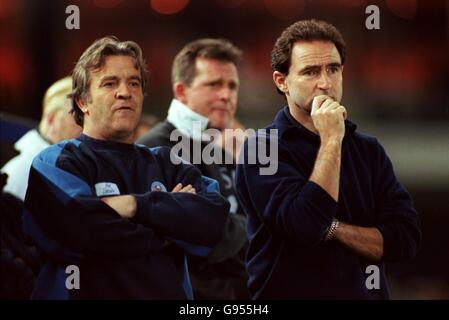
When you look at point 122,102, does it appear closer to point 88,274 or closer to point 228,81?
point 88,274

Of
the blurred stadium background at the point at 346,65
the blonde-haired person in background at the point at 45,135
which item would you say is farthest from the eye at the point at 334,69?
the blonde-haired person in background at the point at 45,135

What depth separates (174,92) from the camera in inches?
125

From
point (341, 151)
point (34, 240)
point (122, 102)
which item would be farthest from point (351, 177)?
point (34, 240)

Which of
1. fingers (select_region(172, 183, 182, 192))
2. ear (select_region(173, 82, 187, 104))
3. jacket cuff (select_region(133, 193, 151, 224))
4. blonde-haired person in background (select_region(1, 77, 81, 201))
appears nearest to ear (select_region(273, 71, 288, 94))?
fingers (select_region(172, 183, 182, 192))

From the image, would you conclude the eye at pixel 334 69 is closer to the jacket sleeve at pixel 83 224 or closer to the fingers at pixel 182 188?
the fingers at pixel 182 188

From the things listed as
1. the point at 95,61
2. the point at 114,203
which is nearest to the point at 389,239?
the point at 114,203

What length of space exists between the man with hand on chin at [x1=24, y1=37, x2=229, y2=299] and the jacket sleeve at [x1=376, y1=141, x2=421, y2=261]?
1.51ft

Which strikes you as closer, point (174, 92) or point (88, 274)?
point (88, 274)

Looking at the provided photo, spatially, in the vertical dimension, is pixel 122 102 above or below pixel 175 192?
above

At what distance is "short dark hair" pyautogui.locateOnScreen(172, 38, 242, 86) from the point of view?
3.15 m

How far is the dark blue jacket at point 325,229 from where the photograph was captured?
2291mm

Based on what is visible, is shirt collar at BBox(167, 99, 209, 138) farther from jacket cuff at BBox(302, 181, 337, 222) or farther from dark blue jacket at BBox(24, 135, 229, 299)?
jacket cuff at BBox(302, 181, 337, 222)

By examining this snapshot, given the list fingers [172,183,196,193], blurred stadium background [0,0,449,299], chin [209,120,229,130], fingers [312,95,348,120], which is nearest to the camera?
fingers [312,95,348,120]

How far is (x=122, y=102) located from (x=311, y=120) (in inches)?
21.4
